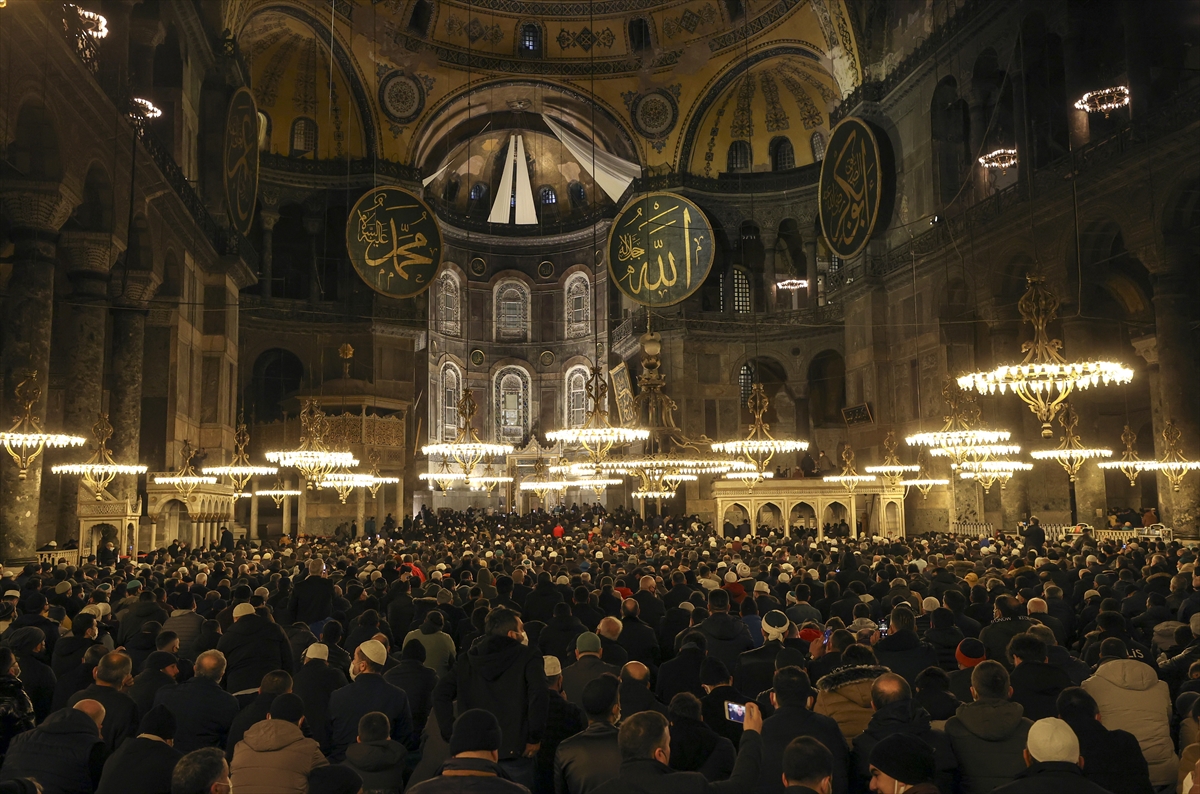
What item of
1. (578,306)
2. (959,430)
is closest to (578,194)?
(578,306)

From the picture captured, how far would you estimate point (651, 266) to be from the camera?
20.8 m

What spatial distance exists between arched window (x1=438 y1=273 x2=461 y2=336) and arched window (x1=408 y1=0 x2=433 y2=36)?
9106 mm

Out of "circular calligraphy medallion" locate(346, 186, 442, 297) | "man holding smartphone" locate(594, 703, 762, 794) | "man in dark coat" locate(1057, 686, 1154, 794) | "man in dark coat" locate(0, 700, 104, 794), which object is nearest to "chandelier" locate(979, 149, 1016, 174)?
"circular calligraphy medallion" locate(346, 186, 442, 297)

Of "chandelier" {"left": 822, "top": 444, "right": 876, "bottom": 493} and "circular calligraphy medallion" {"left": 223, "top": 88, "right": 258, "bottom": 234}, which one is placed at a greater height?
"circular calligraphy medallion" {"left": 223, "top": 88, "right": 258, "bottom": 234}

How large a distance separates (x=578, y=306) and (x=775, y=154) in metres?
9.21

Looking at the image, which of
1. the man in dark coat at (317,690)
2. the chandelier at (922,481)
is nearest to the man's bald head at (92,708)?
the man in dark coat at (317,690)

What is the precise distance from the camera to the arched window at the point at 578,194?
3297 cm

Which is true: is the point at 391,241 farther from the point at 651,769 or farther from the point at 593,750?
the point at 651,769

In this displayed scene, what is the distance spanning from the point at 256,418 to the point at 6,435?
660 inches

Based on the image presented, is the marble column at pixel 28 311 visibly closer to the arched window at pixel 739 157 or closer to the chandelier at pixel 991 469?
the chandelier at pixel 991 469

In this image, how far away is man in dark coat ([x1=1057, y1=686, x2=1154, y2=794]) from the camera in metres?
3.31

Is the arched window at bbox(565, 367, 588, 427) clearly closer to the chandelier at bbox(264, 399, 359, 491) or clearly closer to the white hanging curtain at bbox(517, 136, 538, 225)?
the white hanging curtain at bbox(517, 136, 538, 225)

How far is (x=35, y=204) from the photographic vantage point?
10906 mm

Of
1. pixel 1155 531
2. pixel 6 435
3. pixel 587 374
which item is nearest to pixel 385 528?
pixel 587 374
